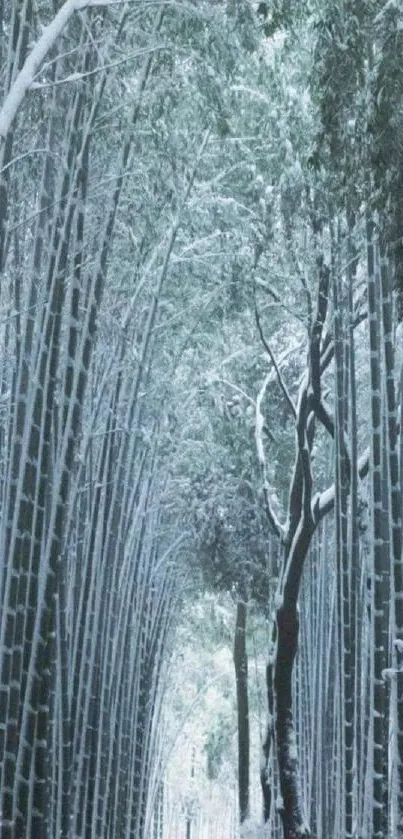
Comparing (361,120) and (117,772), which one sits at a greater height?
(361,120)

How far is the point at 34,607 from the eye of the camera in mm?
5160

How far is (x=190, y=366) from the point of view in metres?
11.0

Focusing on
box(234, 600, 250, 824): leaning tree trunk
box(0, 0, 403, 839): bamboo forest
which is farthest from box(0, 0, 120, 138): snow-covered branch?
box(234, 600, 250, 824): leaning tree trunk

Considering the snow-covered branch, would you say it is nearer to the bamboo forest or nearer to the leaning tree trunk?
the bamboo forest

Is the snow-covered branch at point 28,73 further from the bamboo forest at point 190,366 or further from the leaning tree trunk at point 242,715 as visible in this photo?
the leaning tree trunk at point 242,715

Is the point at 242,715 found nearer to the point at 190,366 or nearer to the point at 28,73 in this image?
the point at 190,366

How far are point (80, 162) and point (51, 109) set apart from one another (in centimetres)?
27

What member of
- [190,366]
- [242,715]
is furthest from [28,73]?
[242,715]

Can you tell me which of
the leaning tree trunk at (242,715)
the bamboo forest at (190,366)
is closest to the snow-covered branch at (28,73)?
the bamboo forest at (190,366)

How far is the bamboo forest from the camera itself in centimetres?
512

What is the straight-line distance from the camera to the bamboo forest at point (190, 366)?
16.8ft

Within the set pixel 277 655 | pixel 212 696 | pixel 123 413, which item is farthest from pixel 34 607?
pixel 212 696

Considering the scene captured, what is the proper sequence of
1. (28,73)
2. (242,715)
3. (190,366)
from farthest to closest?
(242,715)
(190,366)
(28,73)

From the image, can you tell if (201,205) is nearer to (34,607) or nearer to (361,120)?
(361,120)
